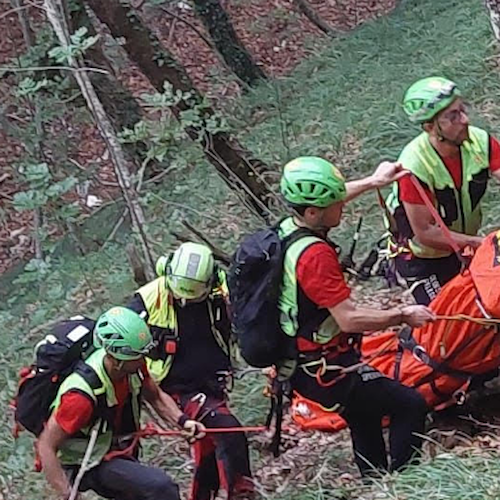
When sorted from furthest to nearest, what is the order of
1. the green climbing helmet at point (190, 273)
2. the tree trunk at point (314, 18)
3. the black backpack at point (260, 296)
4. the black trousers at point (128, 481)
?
the tree trunk at point (314, 18) < the green climbing helmet at point (190, 273) < the black trousers at point (128, 481) < the black backpack at point (260, 296)

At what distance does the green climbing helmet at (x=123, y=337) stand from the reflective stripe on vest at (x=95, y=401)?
0.12 m

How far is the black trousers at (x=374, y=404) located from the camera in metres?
5.49

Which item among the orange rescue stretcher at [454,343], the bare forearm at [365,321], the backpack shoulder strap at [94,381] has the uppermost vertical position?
the backpack shoulder strap at [94,381]

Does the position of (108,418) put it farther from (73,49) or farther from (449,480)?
(73,49)

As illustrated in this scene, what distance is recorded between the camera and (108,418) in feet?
18.1

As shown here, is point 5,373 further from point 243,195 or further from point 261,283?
point 261,283

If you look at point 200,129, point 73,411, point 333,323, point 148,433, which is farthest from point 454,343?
point 200,129

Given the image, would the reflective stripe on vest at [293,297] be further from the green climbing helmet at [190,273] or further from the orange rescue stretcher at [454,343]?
the green climbing helmet at [190,273]

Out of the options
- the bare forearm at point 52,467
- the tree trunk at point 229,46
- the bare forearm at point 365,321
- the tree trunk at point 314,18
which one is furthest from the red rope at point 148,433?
the tree trunk at point 314,18

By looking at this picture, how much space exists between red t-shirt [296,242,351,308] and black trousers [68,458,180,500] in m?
1.27

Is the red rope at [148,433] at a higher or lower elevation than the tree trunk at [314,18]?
lower

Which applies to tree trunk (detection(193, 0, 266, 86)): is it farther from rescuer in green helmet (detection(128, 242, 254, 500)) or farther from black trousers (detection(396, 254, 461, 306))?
black trousers (detection(396, 254, 461, 306))

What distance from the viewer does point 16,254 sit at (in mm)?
16234

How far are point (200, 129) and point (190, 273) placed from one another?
3.36 meters
